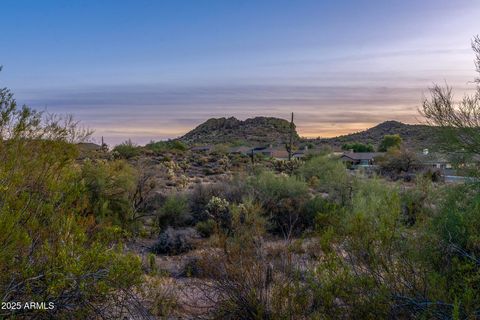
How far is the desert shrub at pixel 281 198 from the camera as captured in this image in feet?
66.4

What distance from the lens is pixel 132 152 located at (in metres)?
43.0

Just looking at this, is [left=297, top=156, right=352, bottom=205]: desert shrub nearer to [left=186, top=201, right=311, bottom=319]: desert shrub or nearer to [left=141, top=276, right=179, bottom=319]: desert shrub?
[left=141, top=276, right=179, bottom=319]: desert shrub

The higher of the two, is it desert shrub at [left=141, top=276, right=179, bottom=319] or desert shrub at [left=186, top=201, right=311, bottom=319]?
desert shrub at [left=186, top=201, right=311, bottom=319]

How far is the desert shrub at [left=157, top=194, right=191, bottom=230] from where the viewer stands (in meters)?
20.0

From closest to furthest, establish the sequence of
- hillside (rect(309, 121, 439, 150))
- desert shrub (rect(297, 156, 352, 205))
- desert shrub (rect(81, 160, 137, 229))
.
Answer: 1. desert shrub (rect(81, 160, 137, 229))
2. desert shrub (rect(297, 156, 352, 205))
3. hillside (rect(309, 121, 439, 150))

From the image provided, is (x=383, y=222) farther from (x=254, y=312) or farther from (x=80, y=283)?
(x=80, y=283)

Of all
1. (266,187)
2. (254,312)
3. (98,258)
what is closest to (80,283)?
(98,258)

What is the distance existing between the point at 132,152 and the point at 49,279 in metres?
37.8

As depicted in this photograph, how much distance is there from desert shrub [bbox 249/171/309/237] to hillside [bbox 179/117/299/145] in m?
74.7

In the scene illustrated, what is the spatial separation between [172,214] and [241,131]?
298ft

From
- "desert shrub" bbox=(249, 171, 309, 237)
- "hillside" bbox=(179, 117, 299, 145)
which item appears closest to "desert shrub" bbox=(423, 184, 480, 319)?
"desert shrub" bbox=(249, 171, 309, 237)

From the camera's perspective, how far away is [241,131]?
11075 cm

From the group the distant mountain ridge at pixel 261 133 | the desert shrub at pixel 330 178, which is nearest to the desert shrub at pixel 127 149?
the desert shrub at pixel 330 178

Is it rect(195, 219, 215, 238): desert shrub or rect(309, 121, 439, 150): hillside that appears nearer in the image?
rect(195, 219, 215, 238): desert shrub
